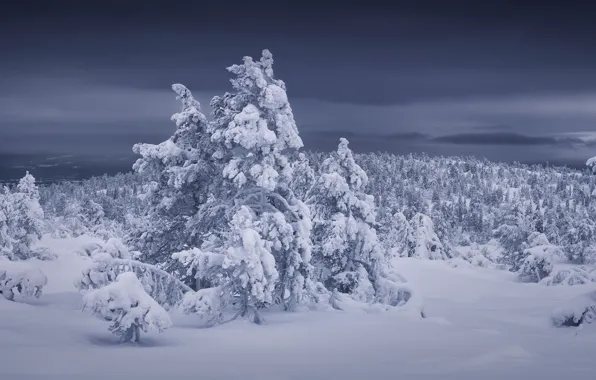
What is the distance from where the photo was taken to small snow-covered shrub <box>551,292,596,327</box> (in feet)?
55.8

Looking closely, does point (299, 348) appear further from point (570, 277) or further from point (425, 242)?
point (425, 242)

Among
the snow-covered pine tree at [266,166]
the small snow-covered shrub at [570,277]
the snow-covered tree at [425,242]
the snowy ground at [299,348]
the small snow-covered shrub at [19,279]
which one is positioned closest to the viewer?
the snowy ground at [299,348]

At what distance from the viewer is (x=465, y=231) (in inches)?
6708

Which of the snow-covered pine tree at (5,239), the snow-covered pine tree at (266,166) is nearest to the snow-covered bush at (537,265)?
the snow-covered pine tree at (266,166)

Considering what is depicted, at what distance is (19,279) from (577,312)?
1780 cm

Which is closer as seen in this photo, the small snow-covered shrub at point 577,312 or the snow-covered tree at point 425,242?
the small snow-covered shrub at point 577,312

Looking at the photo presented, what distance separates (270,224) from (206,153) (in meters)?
4.72

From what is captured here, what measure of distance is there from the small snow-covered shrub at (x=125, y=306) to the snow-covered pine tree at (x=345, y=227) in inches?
461

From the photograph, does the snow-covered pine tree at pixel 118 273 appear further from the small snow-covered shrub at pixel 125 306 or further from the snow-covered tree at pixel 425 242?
the snow-covered tree at pixel 425 242

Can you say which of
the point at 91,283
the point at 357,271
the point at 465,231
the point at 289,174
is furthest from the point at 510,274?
the point at 465,231

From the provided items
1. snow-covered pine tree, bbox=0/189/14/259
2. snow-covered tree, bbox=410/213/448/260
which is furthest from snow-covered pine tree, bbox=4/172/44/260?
snow-covered tree, bbox=410/213/448/260

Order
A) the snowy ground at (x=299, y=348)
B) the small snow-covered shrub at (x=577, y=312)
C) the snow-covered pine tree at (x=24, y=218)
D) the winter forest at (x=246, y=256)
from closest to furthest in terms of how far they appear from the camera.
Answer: the snowy ground at (x=299, y=348), the winter forest at (x=246, y=256), the small snow-covered shrub at (x=577, y=312), the snow-covered pine tree at (x=24, y=218)

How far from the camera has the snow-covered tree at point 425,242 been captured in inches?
2376

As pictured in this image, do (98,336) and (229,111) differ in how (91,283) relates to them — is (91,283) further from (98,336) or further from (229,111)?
(229,111)
